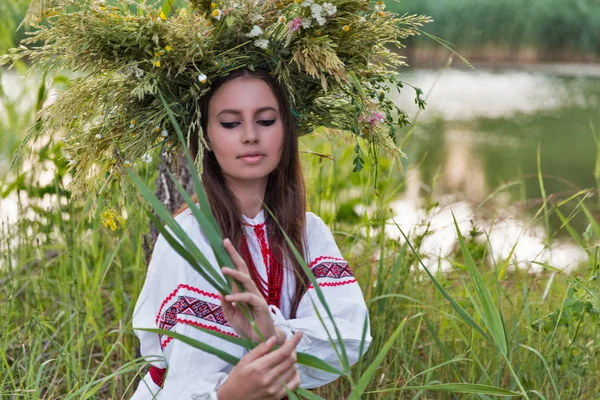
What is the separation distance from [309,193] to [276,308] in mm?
816

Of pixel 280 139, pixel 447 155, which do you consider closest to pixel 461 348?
pixel 280 139

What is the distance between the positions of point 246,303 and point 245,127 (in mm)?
430

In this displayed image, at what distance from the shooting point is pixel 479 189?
17.2ft

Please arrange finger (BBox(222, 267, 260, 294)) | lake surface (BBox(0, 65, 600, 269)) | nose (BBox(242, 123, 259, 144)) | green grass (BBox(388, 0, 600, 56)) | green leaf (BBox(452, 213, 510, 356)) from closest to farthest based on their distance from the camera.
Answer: finger (BBox(222, 267, 260, 294)), green leaf (BBox(452, 213, 510, 356)), nose (BBox(242, 123, 259, 144)), lake surface (BBox(0, 65, 600, 269)), green grass (BBox(388, 0, 600, 56))

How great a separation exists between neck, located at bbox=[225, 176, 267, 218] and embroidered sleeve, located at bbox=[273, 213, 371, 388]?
0.14 meters

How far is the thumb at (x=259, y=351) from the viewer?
4.37 ft

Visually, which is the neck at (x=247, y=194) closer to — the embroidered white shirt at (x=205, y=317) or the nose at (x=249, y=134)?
the embroidered white shirt at (x=205, y=317)

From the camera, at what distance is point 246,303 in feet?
4.39

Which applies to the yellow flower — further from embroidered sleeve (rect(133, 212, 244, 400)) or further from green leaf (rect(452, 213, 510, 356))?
green leaf (rect(452, 213, 510, 356))

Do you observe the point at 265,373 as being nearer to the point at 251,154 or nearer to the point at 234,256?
the point at 234,256

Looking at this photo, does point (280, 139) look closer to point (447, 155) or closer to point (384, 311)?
point (384, 311)

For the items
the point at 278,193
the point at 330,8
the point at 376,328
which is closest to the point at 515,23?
the point at 376,328

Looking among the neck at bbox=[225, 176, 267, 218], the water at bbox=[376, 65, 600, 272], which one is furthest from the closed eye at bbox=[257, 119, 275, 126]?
the water at bbox=[376, 65, 600, 272]

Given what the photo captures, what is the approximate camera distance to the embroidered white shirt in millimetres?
1499
